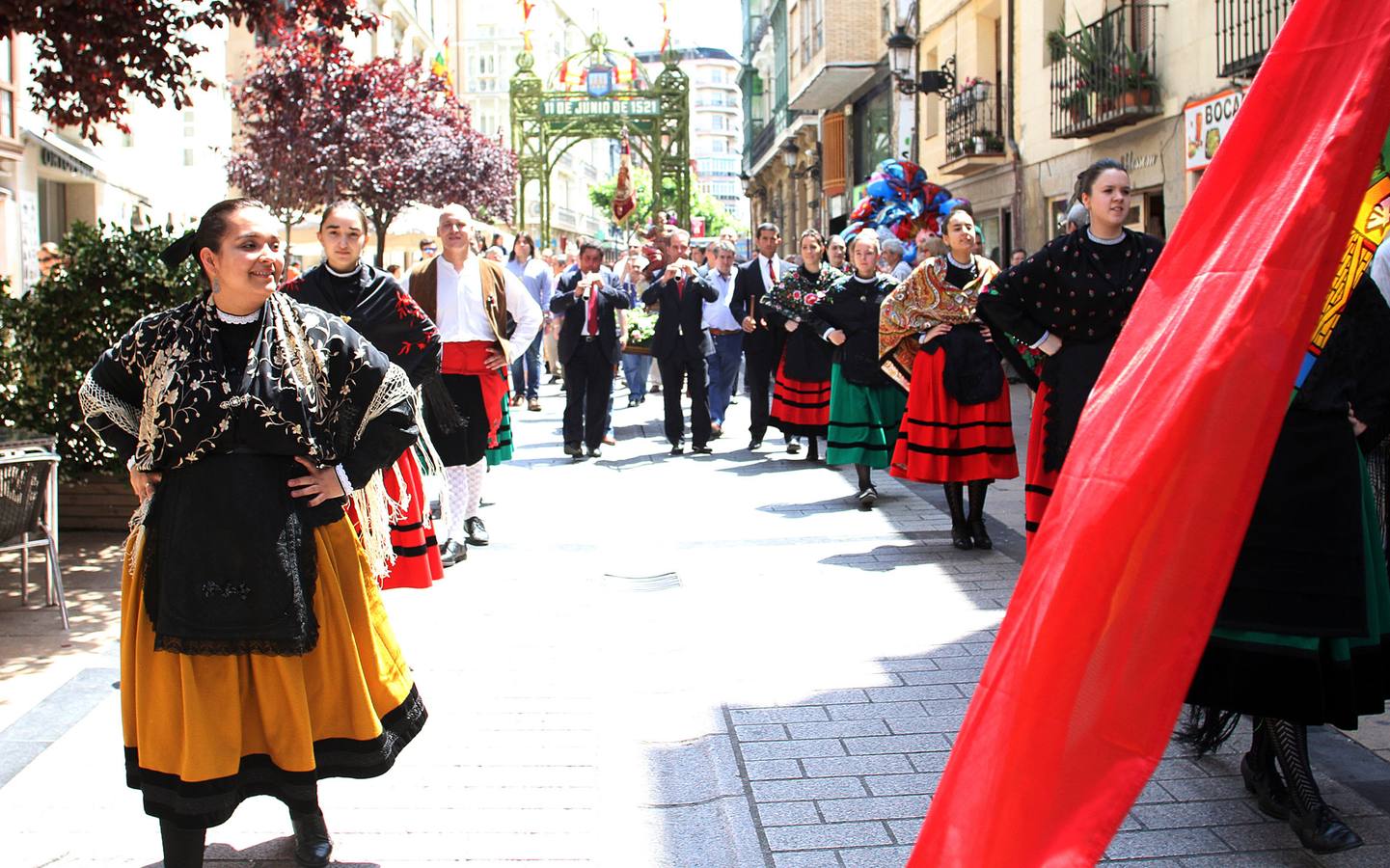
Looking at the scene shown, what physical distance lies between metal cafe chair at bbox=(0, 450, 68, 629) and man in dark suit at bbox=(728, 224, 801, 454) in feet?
24.7

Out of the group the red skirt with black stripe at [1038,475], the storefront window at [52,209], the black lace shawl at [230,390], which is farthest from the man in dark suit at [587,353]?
the storefront window at [52,209]

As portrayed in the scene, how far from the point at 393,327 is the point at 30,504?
192 cm

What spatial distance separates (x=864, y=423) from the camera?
32.6ft

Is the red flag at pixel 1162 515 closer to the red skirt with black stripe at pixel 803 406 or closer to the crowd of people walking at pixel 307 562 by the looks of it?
the crowd of people walking at pixel 307 562

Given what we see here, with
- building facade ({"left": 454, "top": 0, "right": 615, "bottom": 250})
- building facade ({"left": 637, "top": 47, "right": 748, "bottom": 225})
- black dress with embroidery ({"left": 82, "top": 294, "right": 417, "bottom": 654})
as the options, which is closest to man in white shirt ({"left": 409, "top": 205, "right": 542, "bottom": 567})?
black dress with embroidery ({"left": 82, "top": 294, "right": 417, "bottom": 654})

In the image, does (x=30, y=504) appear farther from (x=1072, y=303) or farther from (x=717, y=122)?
(x=717, y=122)

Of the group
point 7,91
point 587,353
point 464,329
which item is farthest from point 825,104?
point 464,329

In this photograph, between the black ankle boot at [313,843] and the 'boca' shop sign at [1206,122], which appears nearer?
the black ankle boot at [313,843]

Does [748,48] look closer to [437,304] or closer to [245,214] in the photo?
[437,304]

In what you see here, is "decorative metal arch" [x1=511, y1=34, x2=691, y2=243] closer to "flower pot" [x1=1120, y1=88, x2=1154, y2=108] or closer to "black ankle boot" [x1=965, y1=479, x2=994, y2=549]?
"flower pot" [x1=1120, y1=88, x2=1154, y2=108]

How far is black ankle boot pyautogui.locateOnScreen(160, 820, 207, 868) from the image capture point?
139 inches

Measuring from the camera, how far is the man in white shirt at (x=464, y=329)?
8047 millimetres

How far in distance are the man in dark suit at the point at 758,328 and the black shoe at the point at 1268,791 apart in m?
9.22

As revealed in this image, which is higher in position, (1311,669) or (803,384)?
(803,384)
